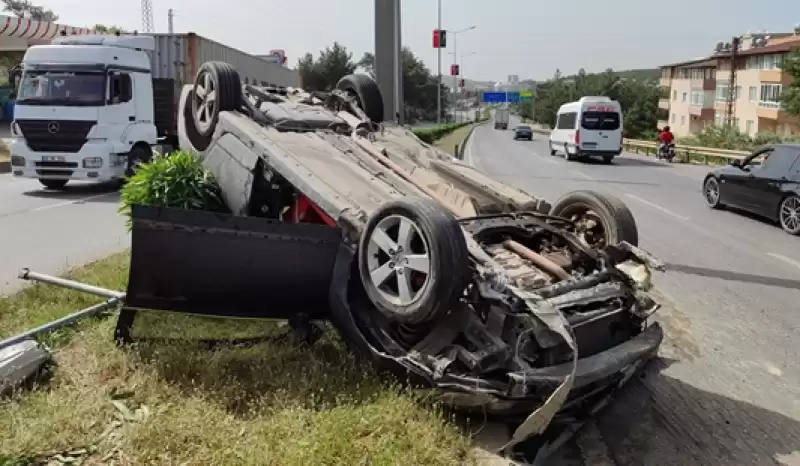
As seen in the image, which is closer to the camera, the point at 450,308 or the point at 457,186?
the point at 450,308

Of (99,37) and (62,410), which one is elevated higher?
(99,37)

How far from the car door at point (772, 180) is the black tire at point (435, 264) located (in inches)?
389

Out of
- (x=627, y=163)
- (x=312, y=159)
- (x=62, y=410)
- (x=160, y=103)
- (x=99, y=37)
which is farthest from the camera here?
(x=627, y=163)

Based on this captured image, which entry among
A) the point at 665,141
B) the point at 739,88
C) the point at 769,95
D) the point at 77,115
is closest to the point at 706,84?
the point at 739,88

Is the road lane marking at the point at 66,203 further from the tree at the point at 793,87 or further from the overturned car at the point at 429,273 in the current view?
the tree at the point at 793,87

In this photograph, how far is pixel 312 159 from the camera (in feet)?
18.7

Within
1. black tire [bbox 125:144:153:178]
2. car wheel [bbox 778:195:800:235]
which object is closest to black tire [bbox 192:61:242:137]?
black tire [bbox 125:144:153:178]

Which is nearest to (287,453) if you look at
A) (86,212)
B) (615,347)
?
(615,347)

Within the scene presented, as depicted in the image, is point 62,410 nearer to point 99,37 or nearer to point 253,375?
point 253,375

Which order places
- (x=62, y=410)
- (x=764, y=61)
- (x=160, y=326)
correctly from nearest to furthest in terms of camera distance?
(x=62, y=410) → (x=160, y=326) → (x=764, y=61)

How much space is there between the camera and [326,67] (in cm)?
6406

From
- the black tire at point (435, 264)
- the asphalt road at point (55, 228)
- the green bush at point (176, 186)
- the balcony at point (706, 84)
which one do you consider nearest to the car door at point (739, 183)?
the green bush at point (176, 186)

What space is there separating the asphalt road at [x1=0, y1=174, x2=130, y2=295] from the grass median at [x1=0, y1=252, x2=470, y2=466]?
2781 millimetres

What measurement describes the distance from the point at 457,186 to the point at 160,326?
2.50m
